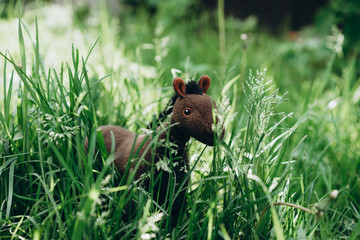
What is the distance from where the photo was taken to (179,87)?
40.5 inches

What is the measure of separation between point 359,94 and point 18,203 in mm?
2310

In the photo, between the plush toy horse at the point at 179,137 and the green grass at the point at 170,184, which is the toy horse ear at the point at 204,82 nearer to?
the plush toy horse at the point at 179,137

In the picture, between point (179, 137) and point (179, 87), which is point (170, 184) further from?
point (179, 87)

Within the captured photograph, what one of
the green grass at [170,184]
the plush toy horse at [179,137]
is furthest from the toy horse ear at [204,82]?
the green grass at [170,184]

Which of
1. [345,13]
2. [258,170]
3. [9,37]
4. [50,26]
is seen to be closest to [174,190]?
[258,170]

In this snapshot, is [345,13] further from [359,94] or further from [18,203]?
[18,203]

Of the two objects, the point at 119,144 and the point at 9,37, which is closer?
the point at 119,144

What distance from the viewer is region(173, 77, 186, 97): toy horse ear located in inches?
39.9

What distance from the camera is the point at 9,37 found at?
116 inches

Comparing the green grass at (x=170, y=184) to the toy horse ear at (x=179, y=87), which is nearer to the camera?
the green grass at (x=170, y=184)

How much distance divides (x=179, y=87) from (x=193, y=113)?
0.33 ft

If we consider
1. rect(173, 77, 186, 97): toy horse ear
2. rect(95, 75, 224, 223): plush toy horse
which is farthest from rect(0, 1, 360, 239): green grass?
rect(173, 77, 186, 97): toy horse ear

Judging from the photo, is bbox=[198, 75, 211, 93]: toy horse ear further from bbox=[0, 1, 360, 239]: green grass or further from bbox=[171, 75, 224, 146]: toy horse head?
bbox=[0, 1, 360, 239]: green grass

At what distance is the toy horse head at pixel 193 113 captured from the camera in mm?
971
